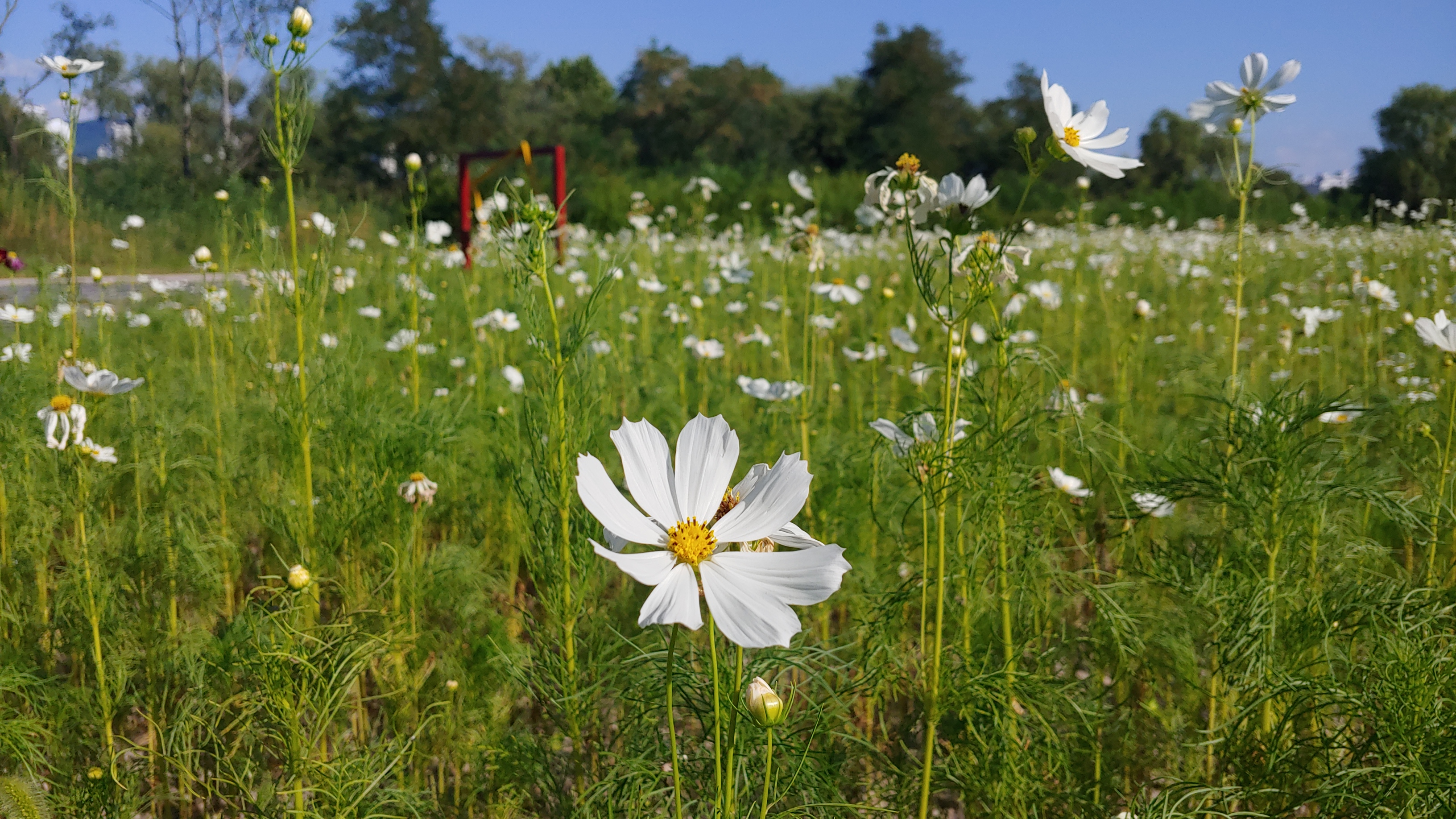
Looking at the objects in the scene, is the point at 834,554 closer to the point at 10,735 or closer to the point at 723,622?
the point at 723,622

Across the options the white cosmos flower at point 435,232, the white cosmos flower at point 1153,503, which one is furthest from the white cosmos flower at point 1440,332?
the white cosmos flower at point 435,232

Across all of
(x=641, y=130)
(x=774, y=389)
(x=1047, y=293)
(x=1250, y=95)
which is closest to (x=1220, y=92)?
(x=1250, y=95)

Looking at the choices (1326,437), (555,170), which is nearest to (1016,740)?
(1326,437)

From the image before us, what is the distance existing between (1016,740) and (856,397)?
4.92 feet

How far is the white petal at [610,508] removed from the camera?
0.60 meters

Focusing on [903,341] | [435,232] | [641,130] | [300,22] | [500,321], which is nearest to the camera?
[300,22]

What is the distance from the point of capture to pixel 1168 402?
310 cm

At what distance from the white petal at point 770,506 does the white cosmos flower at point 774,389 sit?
1.44 meters

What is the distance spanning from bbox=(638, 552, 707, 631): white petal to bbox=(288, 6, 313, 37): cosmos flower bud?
1.18m

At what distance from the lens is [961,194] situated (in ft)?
3.58

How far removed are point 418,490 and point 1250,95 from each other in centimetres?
170

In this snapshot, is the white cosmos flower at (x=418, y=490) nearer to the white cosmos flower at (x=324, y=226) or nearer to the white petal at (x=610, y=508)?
the white cosmos flower at (x=324, y=226)

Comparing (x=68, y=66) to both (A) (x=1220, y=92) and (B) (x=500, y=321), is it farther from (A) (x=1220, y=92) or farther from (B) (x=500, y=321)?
(A) (x=1220, y=92)

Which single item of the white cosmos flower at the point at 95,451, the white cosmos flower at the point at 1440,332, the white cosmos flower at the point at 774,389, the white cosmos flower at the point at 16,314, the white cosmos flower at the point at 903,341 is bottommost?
the white cosmos flower at the point at 95,451
